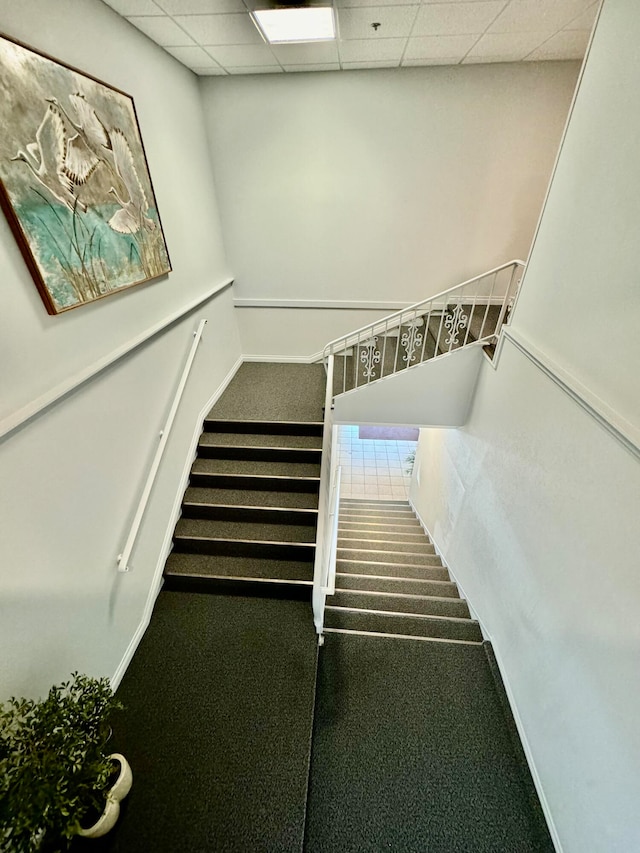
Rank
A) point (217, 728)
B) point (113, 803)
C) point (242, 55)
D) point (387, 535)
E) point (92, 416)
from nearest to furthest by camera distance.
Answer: point (113, 803) < point (92, 416) < point (217, 728) < point (242, 55) < point (387, 535)

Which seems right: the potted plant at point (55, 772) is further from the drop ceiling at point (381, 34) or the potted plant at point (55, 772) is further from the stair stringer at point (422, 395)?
the drop ceiling at point (381, 34)

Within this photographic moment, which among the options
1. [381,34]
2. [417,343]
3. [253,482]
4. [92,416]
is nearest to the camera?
[92,416]

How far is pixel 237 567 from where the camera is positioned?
302cm

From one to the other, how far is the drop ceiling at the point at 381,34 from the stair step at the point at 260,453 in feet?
10.2

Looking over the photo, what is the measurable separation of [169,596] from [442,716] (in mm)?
2202

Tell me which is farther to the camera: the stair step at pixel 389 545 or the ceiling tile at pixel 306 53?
the stair step at pixel 389 545

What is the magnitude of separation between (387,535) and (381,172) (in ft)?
15.4

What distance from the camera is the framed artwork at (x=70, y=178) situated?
1471mm

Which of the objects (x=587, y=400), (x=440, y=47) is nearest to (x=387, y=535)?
(x=587, y=400)

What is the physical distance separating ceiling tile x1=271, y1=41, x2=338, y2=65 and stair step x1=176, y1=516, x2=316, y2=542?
3869 millimetres

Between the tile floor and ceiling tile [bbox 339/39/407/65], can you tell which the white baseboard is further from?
ceiling tile [bbox 339/39/407/65]

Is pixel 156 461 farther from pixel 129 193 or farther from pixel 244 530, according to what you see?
pixel 129 193

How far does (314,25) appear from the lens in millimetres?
2320

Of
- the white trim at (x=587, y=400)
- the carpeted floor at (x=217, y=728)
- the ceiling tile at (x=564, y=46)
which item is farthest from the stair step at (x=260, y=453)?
the ceiling tile at (x=564, y=46)
